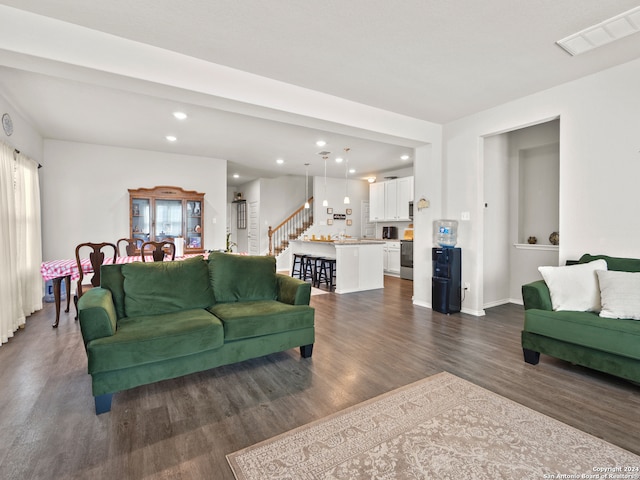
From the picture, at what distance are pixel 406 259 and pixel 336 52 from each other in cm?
580

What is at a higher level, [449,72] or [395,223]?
[449,72]

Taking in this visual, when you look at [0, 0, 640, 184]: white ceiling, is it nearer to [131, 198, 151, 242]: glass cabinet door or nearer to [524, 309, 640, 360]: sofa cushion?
[131, 198, 151, 242]: glass cabinet door

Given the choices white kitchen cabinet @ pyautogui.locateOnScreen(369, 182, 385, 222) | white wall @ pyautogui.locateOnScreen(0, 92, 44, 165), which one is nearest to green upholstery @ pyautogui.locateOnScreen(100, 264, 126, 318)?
white wall @ pyautogui.locateOnScreen(0, 92, 44, 165)

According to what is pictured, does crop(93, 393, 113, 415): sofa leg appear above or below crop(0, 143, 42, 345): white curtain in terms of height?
below

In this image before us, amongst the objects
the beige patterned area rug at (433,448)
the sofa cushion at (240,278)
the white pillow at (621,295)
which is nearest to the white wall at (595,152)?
the white pillow at (621,295)

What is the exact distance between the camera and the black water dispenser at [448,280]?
4.59 metres

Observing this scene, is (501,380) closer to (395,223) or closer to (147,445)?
(147,445)

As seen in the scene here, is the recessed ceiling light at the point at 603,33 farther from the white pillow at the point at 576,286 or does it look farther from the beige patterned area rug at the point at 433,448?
the beige patterned area rug at the point at 433,448

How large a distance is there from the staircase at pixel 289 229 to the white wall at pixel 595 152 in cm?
648

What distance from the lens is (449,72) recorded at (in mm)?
3316

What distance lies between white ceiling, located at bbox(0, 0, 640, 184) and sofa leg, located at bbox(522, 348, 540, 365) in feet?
9.15

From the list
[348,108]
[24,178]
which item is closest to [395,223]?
[348,108]

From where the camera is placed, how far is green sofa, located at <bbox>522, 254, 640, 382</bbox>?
93.0 inches

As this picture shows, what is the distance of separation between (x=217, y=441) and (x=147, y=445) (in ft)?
1.29
